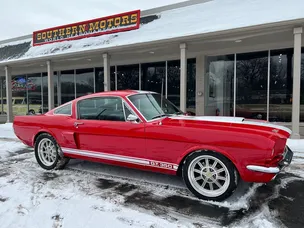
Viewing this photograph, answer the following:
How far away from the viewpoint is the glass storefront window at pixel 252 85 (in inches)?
395

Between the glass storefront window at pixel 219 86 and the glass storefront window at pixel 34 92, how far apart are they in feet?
38.9

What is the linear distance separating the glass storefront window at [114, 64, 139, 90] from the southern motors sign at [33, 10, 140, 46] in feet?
9.24

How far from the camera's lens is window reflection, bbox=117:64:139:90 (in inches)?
523

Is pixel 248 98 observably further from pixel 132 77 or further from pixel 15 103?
pixel 15 103

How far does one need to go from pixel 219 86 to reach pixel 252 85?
1.56 metres

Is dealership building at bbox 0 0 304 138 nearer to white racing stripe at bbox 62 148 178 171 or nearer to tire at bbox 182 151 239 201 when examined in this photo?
tire at bbox 182 151 239 201

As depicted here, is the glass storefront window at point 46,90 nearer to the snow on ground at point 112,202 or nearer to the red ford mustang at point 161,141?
the red ford mustang at point 161,141

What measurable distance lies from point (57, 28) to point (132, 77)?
14.9 ft

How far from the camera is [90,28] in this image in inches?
451

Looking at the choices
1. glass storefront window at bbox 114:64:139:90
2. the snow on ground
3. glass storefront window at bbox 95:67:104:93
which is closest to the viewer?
the snow on ground

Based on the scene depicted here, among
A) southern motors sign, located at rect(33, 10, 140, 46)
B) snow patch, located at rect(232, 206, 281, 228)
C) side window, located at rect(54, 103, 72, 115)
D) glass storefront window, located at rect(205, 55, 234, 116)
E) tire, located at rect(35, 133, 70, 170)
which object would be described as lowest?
snow patch, located at rect(232, 206, 281, 228)

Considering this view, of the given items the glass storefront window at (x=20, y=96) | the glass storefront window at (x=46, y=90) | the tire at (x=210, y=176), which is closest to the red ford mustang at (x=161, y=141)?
the tire at (x=210, y=176)

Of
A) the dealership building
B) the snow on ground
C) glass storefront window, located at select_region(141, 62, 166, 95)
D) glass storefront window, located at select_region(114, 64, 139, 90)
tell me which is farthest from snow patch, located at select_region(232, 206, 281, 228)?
glass storefront window, located at select_region(114, 64, 139, 90)

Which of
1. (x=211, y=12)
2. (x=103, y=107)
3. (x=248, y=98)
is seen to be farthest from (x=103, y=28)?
(x=103, y=107)
